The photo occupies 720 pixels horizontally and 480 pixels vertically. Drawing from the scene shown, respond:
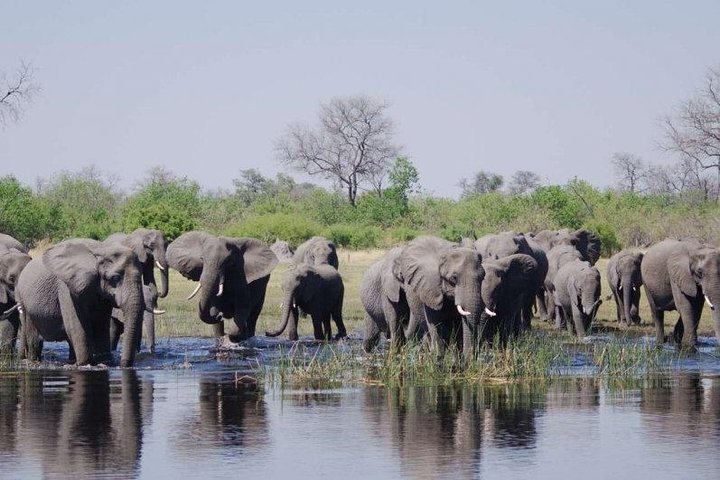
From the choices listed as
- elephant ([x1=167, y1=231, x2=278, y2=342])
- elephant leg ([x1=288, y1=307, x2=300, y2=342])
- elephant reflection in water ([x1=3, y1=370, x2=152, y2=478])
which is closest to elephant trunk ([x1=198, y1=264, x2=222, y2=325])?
elephant ([x1=167, y1=231, x2=278, y2=342])

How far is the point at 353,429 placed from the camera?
597 inches

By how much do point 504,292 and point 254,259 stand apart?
5.98 meters

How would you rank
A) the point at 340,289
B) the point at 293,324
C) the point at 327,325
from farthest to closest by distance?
1. the point at 340,289
2. the point at 327,325
3. the point at 293,324

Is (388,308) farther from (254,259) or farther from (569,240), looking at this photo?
(569,240)

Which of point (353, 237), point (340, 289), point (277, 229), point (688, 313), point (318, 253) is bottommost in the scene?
point (688, 313)

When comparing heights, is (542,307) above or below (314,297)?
below

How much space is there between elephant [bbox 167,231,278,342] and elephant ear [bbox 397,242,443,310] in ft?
15.0

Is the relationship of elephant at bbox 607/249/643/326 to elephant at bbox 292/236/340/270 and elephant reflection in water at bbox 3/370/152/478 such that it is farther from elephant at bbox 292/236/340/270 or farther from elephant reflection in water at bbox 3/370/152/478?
elephant reflection in water at bbox 3/370/152/478

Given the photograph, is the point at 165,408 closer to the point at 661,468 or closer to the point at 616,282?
the point at 661,468

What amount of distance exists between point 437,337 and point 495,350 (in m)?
0.94

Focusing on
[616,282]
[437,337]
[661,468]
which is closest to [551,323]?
[616,282]

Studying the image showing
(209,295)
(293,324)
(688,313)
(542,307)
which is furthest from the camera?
(542,307)

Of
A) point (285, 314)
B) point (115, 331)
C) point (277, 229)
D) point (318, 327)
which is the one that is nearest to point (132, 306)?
point (115, 331)

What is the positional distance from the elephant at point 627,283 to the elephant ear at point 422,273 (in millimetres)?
9952
